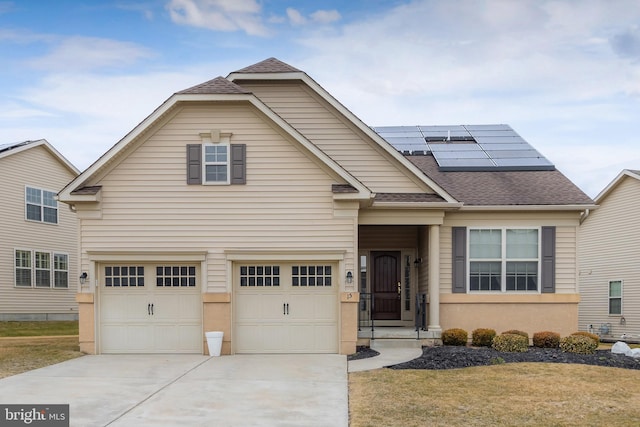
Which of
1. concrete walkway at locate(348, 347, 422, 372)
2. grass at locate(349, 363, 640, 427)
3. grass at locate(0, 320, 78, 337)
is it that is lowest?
grass at locate(0, 320, 78, 337)

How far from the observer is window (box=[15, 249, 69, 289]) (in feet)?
92.0

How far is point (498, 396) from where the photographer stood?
11047 mm

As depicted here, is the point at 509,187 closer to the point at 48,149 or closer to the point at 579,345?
the point at 579,345

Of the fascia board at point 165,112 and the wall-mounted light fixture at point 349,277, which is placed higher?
the fascia board at point 165,112

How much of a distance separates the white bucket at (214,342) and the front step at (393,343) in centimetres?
373

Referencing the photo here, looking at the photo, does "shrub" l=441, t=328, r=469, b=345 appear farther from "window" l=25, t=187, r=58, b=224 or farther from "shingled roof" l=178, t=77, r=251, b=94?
"window" l=25, t=187, r=58, b=224

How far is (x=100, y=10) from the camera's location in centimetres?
1712

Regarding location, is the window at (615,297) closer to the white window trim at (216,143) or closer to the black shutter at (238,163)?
the black shutter at (238,163)

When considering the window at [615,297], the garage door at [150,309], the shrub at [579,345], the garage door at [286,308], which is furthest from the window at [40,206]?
the window at [615,297]

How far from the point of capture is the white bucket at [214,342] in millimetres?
16062

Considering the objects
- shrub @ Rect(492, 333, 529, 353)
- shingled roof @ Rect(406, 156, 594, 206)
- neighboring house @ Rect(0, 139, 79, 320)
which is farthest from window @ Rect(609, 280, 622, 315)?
neighboring house @ Rect(0, 139, 79, 320)

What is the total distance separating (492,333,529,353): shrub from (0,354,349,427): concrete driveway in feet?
12.6

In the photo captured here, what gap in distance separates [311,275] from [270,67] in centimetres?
616


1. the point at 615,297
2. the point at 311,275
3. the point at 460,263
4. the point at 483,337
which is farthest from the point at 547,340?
the point at 615,297
